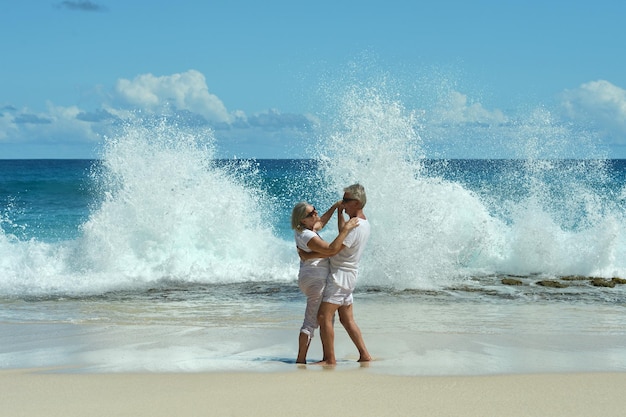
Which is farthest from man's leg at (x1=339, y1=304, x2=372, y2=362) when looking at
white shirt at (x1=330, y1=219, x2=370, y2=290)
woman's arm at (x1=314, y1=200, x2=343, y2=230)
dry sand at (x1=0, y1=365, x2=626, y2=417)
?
woman's arm at (x1=314, y1=200, x2=343, y2=230)

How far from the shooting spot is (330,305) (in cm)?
672

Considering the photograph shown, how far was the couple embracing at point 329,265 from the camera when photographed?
6598 mm

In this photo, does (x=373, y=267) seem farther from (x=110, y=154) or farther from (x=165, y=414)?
(x=165, y=414)

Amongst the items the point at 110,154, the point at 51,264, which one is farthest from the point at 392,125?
the point at 51,264

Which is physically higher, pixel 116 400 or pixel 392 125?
pixel 392 125

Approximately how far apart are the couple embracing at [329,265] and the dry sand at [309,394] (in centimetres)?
50

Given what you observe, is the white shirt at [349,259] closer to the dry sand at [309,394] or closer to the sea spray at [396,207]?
the dry sand at [309,394]

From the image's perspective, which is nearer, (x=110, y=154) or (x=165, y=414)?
(x=165, y=414)

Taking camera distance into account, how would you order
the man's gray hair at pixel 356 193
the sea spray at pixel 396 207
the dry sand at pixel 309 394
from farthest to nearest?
the sea spray at pixel 396 207, the man's gray hair at pixel 356 193, the dry sand at pixel 309 394

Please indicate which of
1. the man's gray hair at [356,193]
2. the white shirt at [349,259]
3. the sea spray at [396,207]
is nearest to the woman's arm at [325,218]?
the man's gray hair at [356,193]

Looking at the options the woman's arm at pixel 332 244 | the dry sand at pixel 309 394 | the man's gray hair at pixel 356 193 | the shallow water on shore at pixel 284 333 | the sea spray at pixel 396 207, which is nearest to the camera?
the dry sand at pixel 309 394

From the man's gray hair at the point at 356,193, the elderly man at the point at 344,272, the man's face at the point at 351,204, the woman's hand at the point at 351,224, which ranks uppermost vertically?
the man's gray hair at the point at 356,193

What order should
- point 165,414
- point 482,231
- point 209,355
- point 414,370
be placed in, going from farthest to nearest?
point 482,231
point 209,355
point 414,370
point 165,414

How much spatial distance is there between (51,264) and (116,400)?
1023 cm
